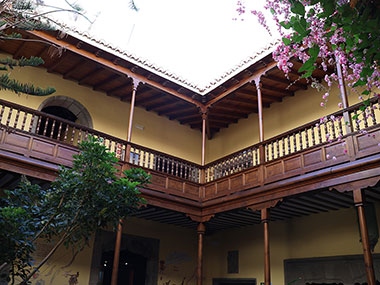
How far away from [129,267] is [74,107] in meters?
4.71

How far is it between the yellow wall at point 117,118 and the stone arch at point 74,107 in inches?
4.7

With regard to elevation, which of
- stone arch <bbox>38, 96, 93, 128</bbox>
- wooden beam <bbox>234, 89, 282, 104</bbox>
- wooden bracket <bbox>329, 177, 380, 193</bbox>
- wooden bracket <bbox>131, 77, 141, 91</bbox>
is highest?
wooden beam <bbox>234, 89, 282, 104</bbox>

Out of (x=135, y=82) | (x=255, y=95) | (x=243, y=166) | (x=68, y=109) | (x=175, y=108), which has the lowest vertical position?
(x=243, y=166)

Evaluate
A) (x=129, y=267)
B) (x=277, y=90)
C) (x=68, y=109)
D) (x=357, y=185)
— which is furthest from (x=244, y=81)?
(x=129, y=267)

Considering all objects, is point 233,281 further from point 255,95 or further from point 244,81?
point 244,81

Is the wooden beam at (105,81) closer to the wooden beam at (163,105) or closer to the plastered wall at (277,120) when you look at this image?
the wooden beam at (163,105)

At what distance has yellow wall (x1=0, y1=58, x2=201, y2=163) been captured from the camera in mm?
9508

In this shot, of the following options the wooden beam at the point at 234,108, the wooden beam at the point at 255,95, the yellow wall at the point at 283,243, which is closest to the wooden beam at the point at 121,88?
the wooden beam at the point at 234,108

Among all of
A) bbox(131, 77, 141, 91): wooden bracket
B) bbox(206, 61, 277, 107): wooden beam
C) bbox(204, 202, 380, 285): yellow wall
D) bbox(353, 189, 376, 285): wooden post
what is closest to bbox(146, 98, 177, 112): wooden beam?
bbox(206, 61, 277, 107): wooden beam

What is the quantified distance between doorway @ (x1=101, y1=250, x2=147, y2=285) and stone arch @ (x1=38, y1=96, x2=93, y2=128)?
12.0 ft

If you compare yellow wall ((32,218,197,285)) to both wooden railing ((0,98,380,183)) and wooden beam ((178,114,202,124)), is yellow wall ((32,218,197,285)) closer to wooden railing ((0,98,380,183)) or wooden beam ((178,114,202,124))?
wooden railing ((0,98,380,183))

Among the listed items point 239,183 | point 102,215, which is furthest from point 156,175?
point 102,215

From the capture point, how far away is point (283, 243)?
970 cm

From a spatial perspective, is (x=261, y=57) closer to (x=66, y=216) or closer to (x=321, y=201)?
(x=321, y=201)
